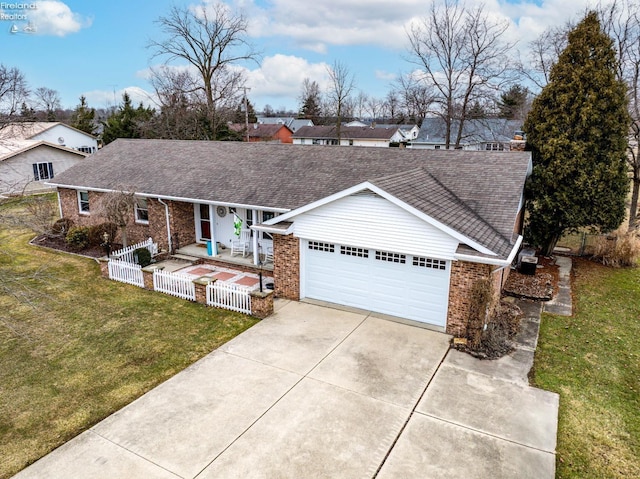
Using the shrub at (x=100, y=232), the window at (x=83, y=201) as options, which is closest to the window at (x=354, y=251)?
the shrub at (x=100, y=232)

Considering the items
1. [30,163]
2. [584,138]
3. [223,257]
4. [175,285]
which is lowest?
[175,285]

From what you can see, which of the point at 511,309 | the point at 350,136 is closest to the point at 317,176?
the point at 511,309

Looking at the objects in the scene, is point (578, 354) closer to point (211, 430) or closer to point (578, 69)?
point (211, 430)

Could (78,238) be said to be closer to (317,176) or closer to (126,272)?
(126,272)

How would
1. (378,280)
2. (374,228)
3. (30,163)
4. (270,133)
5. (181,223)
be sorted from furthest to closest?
(270,133) < (30,163) < (181,223) < (378,280) < (374,228)

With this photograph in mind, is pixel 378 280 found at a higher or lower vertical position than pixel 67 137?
lower

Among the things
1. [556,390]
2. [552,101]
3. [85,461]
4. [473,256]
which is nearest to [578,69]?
[552,101]
